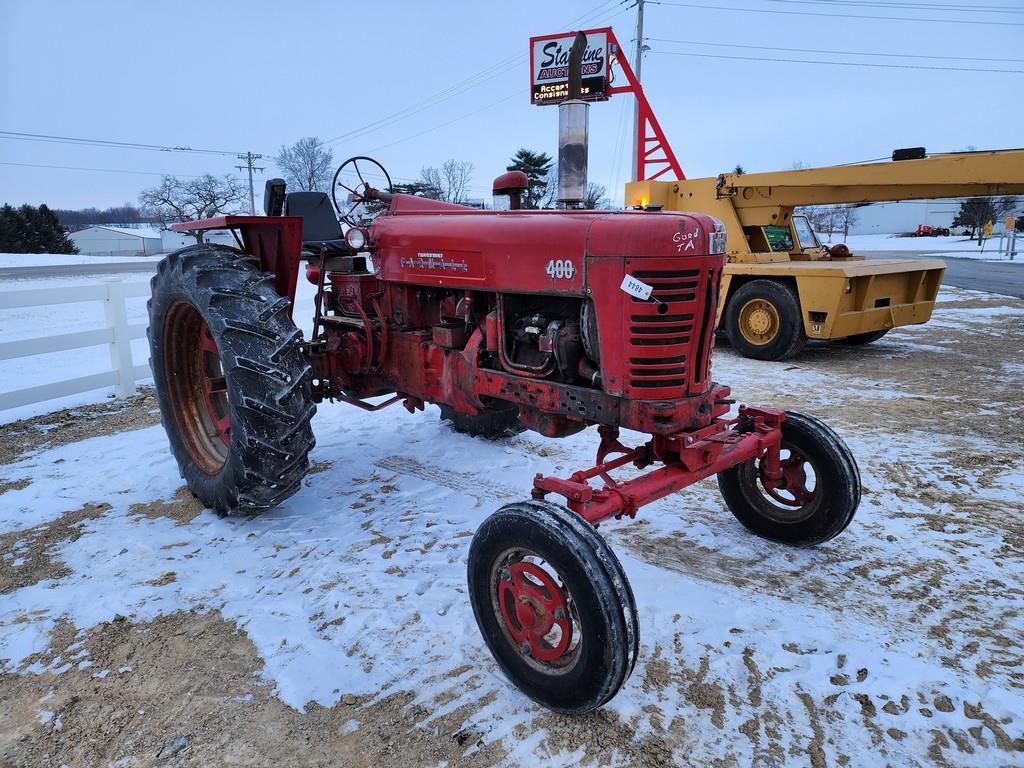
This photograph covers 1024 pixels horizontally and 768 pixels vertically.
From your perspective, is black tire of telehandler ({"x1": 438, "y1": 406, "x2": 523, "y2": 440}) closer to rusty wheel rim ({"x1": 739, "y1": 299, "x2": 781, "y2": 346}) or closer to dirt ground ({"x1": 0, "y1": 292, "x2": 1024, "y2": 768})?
dirt ground ({"x1": 0, "y1": 292, "x2": 1024, "y2": 768})

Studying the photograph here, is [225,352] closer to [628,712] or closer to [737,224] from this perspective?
[628,712]

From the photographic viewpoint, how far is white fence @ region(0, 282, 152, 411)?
17.1 feet

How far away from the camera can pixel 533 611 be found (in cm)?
225

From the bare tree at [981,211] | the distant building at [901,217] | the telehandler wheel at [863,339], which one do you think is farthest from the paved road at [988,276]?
the distant building at [901,217]

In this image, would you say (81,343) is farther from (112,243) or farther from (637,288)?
(112,243)

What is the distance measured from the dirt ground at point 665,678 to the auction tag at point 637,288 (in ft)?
4.23

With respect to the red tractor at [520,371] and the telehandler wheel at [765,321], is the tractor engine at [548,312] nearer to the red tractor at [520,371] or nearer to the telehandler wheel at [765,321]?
the red tractor at [520,371]

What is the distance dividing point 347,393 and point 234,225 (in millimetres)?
1139

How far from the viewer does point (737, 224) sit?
8289 mm

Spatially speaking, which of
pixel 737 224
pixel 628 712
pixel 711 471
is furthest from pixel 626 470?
pixel 737 224

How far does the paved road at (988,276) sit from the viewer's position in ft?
47.2

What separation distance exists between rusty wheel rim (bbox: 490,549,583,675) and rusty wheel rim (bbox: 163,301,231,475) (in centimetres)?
218

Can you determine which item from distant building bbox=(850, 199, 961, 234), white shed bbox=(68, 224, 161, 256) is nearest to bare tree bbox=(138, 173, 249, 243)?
white shed bbox=(68, 224, 161, 256)

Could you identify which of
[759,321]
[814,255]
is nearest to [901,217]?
[814,255]
